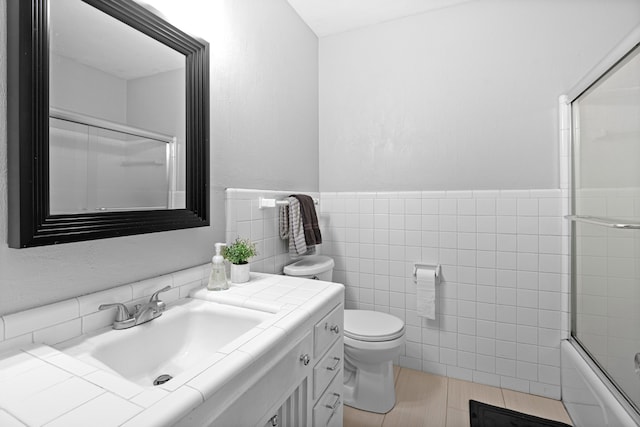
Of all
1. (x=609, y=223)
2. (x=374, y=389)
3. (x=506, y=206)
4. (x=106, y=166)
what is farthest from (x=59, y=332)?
(x=506, y=206)

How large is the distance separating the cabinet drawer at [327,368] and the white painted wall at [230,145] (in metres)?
0.64

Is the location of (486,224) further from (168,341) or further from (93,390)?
(93,390)

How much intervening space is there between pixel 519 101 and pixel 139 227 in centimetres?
209

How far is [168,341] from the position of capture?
3.27 ft

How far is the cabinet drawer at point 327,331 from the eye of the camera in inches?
43.5

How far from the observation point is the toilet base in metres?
1.71

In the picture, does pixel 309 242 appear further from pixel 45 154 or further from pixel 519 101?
pixel 519 101

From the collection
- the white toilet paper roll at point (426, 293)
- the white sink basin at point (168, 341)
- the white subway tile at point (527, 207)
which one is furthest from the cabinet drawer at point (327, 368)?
the white subway tile at point (527, 207)

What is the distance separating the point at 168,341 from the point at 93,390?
0.41m

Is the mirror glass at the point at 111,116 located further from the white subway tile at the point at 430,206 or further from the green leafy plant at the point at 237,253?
the white subway tile at the point at 430,206

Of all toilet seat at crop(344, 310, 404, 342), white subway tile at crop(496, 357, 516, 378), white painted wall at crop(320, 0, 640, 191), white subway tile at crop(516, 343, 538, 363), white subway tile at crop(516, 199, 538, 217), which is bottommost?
white subway tile at crop(496, 357, 516, 378)

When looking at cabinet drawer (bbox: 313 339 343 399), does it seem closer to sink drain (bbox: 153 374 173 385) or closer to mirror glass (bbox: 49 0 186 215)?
sink drain (bbox: 153 374 173 385)

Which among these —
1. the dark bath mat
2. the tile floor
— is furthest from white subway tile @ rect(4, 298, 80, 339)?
the dark bath mat

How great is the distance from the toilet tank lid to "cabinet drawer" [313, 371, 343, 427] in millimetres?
623
